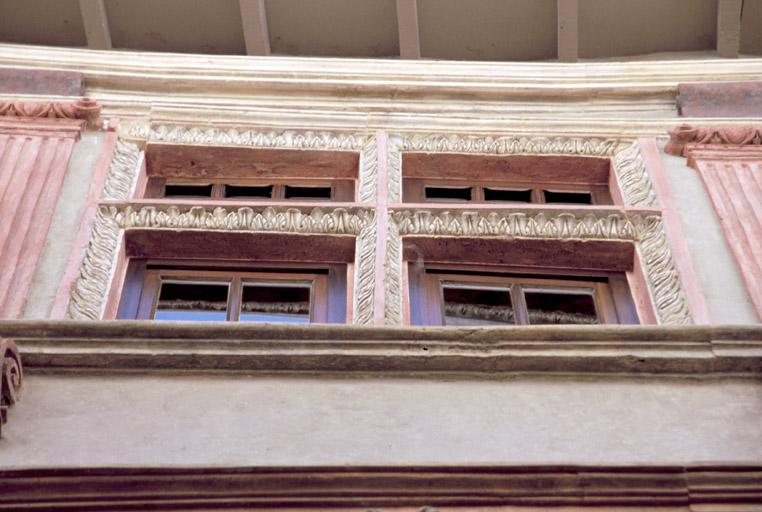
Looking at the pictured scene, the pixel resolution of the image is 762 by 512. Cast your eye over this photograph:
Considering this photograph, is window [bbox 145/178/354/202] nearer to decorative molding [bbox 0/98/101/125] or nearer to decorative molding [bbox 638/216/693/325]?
decorative molding [bbox 0/98/101/125]

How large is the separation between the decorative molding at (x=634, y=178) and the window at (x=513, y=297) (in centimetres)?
49

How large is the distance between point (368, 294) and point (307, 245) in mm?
636

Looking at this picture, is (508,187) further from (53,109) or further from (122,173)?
(53,109)

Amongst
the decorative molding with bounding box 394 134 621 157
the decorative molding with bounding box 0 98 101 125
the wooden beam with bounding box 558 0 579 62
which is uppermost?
the wooden beam with bounding box 558 0 579 62

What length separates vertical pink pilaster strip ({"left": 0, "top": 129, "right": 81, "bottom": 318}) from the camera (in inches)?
237

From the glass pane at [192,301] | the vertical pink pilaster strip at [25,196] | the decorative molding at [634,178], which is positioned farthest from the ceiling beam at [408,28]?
the glass pane at [192,301]

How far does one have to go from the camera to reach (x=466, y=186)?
24.7 feet

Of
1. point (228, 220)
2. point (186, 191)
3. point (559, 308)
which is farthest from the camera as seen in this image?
point (186, 191)

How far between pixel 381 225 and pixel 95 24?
8.86 feet

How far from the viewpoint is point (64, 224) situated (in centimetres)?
655

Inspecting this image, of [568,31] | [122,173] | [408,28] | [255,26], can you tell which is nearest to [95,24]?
[255,26]

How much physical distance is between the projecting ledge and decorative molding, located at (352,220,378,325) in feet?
2.12

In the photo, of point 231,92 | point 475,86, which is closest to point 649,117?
point 475,86

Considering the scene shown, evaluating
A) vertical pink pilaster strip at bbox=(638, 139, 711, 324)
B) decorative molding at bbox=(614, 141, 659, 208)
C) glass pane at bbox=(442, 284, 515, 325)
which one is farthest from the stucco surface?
decorative molding at bbox=(614, 141, 659, 208)
